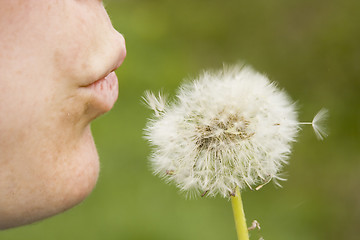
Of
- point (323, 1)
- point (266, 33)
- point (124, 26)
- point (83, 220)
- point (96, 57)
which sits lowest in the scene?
point (83, 220)

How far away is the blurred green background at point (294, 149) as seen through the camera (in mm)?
1428

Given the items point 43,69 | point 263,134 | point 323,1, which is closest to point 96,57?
point 43,69

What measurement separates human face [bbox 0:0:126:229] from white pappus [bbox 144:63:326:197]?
66mm

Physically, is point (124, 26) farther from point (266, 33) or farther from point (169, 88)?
point (266, 33)

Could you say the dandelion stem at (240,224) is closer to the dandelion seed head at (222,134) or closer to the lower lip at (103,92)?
the dandelion seed head at (222,134)

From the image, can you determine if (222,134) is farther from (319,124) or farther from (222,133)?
(319,124)

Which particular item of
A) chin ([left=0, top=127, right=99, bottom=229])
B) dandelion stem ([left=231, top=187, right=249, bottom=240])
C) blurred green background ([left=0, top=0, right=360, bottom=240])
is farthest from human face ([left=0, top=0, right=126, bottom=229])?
blurred green background ([left=0, top=0, right=360, bottom=240])

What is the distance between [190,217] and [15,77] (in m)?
1.01

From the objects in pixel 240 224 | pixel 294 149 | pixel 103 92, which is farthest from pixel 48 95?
pixel 294 149

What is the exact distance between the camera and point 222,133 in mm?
551

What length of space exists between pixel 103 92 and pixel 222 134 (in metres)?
0.11

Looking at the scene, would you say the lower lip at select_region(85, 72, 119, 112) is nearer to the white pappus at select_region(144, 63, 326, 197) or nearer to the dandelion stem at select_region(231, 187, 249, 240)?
the white pappus at select_region(144, 63, 326, 197)

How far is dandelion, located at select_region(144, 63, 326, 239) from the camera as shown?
0.55 metres

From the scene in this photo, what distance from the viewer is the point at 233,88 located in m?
0.59
